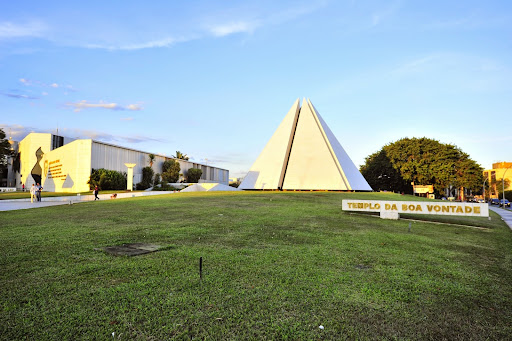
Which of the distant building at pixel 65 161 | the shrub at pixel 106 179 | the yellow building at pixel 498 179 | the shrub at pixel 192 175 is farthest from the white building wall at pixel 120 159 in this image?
the yellow building at pixel 498 179

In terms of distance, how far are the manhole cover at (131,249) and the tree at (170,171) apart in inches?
2202

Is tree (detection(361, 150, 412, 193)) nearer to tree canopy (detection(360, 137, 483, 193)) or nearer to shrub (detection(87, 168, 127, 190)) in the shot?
tree canopy (detection(360, 137, 483, 193))

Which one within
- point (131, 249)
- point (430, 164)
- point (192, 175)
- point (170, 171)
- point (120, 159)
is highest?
point (120, 159)

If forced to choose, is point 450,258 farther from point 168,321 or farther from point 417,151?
point 417,151

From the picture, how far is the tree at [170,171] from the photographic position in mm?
60375

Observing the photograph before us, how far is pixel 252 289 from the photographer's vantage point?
4102 millimetres

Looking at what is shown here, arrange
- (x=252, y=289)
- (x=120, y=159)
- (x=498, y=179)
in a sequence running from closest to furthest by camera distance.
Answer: (x=252, y=289)
(x=120, y=159)
(x=498, y=179)

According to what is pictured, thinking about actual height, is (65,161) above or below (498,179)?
above

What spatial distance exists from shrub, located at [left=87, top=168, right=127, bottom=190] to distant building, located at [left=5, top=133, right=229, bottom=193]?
0.83m

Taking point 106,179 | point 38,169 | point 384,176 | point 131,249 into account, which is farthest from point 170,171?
point 131,249

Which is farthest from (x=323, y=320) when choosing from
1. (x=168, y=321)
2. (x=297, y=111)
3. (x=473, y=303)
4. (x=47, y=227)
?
(x=297, y=111)

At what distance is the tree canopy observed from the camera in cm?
4306

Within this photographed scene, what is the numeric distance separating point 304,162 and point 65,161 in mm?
37158

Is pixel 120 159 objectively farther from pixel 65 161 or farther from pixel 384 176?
pixel 384 176
